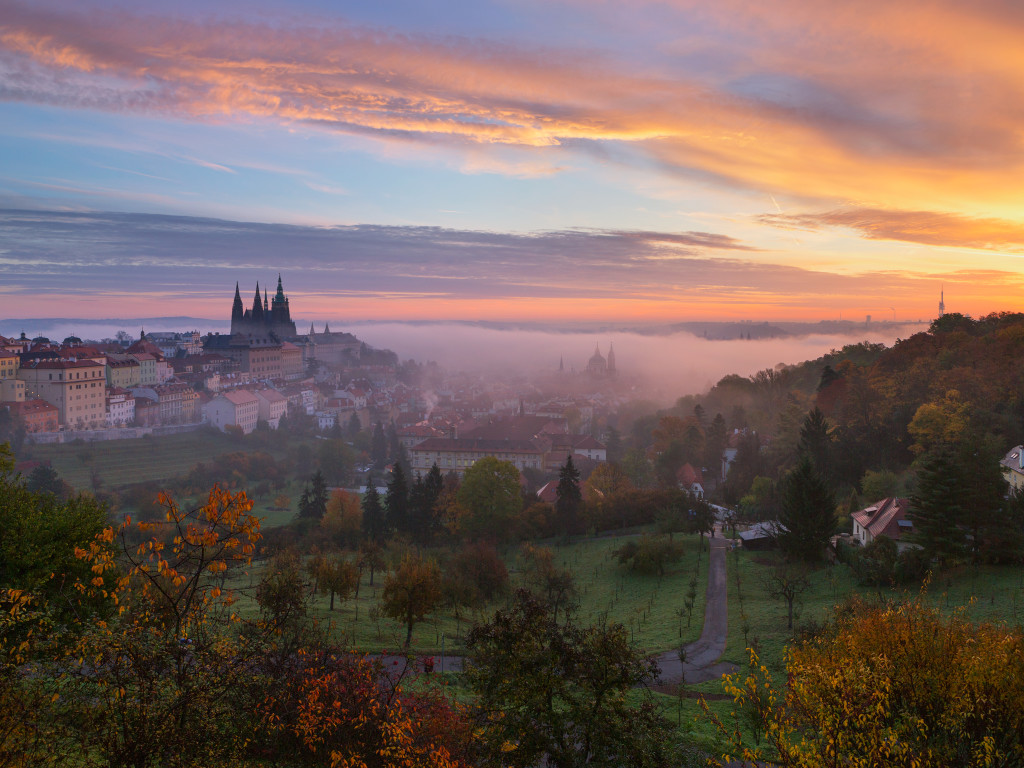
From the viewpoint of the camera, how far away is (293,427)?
340 feet

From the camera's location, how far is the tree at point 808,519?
2858 cm

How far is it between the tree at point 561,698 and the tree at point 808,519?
21.8 m

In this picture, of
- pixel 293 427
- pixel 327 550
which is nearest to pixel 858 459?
pixel 327 550

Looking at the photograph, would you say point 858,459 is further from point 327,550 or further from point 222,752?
point 222,752

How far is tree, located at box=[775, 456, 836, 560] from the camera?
2858cm

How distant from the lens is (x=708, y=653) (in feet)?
65.9

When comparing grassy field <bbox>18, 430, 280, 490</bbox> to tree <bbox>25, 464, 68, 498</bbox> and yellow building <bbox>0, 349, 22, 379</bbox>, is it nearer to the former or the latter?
tree <bbox>25, 464, 68, 498</bbox>

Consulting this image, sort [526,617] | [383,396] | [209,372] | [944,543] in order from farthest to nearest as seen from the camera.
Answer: [383,396]
[209,372]
[944,543]
[526,617]

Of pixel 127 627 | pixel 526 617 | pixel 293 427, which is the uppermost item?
pixel 127 627

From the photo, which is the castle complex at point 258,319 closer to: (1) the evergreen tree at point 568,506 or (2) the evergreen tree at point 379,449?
(2) the evergreen tree at point 379,449

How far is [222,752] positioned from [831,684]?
6.56 m

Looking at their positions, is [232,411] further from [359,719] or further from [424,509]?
[359,719]

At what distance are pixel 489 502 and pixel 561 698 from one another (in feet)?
105

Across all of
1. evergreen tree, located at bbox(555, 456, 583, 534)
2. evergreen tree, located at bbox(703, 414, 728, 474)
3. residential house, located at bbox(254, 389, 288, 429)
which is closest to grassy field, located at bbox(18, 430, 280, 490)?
residential house, located at bbox(254, 389, 288, 429)
